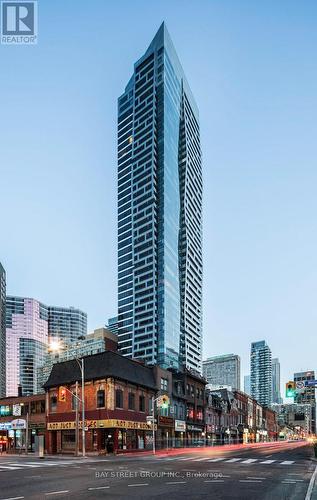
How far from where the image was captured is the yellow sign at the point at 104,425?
54.0 m

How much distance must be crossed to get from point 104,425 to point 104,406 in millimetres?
2034

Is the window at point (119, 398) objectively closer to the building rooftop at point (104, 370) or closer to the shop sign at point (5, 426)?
the building rooftop at point (104, 370)

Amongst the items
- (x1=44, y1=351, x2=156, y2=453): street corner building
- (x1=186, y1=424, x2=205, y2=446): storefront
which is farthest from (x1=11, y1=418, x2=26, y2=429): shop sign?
(x1=186, y1=424, x2=205, y2=446): storefront

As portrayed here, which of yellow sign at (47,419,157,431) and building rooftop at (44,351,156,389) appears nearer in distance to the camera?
yellow sign at (47,419,157,431)

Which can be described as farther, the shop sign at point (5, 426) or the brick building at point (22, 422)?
the shop sign at point (5, 426)

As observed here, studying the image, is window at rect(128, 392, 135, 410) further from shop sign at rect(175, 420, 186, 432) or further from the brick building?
shop sign at rect(175, 420, 186, 432)

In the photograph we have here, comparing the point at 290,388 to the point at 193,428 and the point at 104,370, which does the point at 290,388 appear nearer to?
the point at 104,370

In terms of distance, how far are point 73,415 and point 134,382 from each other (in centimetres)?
826

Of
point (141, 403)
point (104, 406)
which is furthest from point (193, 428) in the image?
point (104, 406)

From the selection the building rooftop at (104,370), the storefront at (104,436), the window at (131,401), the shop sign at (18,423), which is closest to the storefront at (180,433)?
the storefront at (104,436)

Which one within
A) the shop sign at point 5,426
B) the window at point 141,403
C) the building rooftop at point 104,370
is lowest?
the shop sign at point 5,426

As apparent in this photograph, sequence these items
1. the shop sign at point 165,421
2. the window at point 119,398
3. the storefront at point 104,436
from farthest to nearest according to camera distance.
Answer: the shop sign at point 165,421 < the window at point 119,398 < the storefront at point 104,436

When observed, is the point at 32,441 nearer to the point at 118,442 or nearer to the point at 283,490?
the point at 118,442

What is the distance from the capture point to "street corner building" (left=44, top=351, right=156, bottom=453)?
54.7 m
